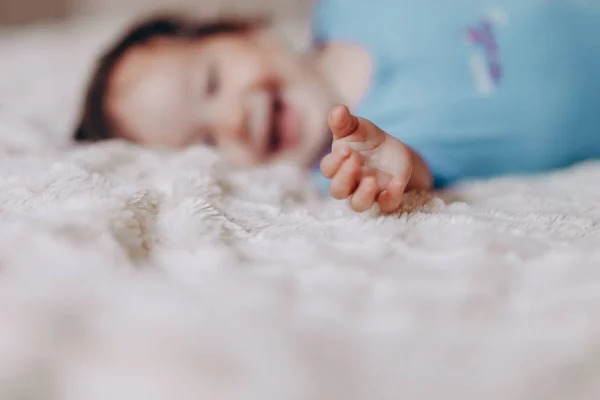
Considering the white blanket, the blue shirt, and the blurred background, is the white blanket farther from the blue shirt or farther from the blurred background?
the blurred background

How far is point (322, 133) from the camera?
3.11 feet

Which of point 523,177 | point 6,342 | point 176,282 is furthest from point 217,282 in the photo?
point 523,177

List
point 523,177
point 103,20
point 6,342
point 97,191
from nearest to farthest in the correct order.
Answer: point 6,342 → point 97,191 → point 523,177 → point 103,20

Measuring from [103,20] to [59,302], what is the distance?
1.26m

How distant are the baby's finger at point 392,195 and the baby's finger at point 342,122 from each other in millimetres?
59

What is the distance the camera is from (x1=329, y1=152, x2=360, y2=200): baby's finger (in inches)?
19.4

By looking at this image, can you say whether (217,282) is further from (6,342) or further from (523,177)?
(523,177)

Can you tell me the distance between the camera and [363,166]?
51 cm

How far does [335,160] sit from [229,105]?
512 mm

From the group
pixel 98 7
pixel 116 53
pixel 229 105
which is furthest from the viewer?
pixel 98 7

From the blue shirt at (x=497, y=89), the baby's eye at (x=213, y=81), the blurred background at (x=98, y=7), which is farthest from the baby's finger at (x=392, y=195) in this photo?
the blurred background at (x=98, y=7)

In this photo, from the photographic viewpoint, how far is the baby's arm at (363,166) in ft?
1.60

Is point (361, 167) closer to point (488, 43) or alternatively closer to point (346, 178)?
point (346, 178)

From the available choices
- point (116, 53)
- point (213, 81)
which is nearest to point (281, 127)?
point (213, 81)
